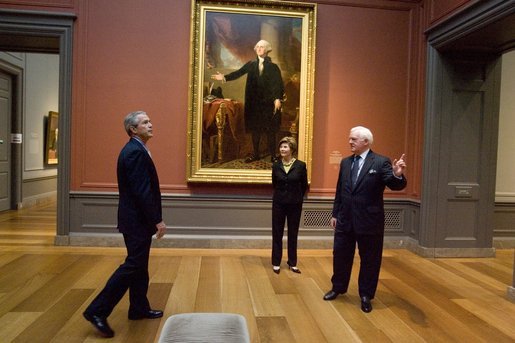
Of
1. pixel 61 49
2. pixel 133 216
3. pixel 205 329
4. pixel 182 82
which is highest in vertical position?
pixel 61 49

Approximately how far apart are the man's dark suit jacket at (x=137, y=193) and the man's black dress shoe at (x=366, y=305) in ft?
7.08

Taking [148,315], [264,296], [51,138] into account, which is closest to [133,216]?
[148,315]

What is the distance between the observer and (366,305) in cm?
413

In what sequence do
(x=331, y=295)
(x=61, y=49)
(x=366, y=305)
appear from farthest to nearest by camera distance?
(x=61, y=49) → (x=331, y=295) → (x=366, y=305)

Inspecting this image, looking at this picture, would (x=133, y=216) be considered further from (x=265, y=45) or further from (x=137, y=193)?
(x=265, y=45)

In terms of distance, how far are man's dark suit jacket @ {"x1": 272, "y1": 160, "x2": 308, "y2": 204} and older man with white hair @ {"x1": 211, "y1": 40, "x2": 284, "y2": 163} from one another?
1.31 meters

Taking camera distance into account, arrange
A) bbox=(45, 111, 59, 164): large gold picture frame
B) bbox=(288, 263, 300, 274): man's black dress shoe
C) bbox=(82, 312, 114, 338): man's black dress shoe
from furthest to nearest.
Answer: bbox=(45, 111, 59, 164): large gold picture frame
bbox=(288, 263, 300, 274): man's black dress shoe
bbox=(82, 312, 114, 338): man's black dress shoe

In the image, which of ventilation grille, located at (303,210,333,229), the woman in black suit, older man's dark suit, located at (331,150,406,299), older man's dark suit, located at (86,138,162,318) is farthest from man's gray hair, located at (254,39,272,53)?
older man's dark suit, located at (86,138,162,318)

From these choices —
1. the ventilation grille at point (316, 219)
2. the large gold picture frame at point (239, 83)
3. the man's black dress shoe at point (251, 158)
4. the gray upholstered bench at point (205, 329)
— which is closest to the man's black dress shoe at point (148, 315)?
the gray upholstered bench at point (205, 329)

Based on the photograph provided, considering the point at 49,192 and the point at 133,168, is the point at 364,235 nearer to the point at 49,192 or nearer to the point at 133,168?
the point at 133,168

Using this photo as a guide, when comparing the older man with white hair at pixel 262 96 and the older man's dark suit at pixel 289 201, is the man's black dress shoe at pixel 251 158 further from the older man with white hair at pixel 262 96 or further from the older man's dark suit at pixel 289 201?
the older man's dark suit at pixel 289 201

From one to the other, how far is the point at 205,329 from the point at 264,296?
3.05m

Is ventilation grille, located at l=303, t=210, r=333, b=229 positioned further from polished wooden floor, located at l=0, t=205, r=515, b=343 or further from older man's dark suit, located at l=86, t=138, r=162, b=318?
older man's dark suit, located at l=86, t=138, r=162, b=318

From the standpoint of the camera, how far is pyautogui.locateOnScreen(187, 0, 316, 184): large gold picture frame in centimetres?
641
